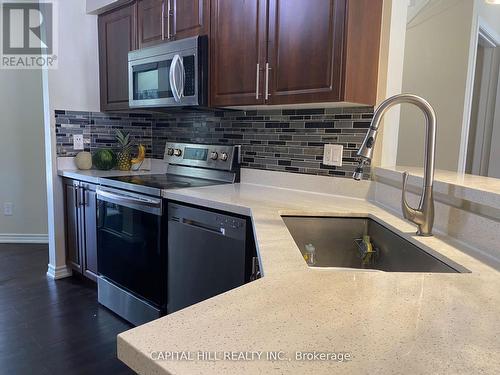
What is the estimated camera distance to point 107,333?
213cm

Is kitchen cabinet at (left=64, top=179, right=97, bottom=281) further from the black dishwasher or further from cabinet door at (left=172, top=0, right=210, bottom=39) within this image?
cabinet door at (left=172, top=0, right=210, bottom=39)

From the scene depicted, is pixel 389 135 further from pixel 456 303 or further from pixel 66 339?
pixel 66 339

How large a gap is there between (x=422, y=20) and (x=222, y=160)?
1561 millimetres

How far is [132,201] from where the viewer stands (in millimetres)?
2145

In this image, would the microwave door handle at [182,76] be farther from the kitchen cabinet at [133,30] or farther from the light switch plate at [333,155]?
the light switch plate at [333,155]

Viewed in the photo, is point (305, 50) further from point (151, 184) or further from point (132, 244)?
point (132, 244)

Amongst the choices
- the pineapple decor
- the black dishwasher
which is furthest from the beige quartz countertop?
the pineapple decor

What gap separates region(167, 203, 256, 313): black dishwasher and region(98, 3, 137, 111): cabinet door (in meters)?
1.29

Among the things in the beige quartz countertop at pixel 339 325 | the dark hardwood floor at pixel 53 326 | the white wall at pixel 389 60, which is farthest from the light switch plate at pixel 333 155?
the dark hardwood floor at pixel 53 326

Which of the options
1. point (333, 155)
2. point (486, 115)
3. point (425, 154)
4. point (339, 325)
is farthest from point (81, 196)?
point (486, 115)

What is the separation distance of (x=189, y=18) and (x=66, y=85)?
49.0 inches

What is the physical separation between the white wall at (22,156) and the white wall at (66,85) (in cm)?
104

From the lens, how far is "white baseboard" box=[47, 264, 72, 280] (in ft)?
9.54

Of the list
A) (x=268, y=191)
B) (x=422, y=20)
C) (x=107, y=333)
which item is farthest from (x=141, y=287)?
(x=422, y=20)
